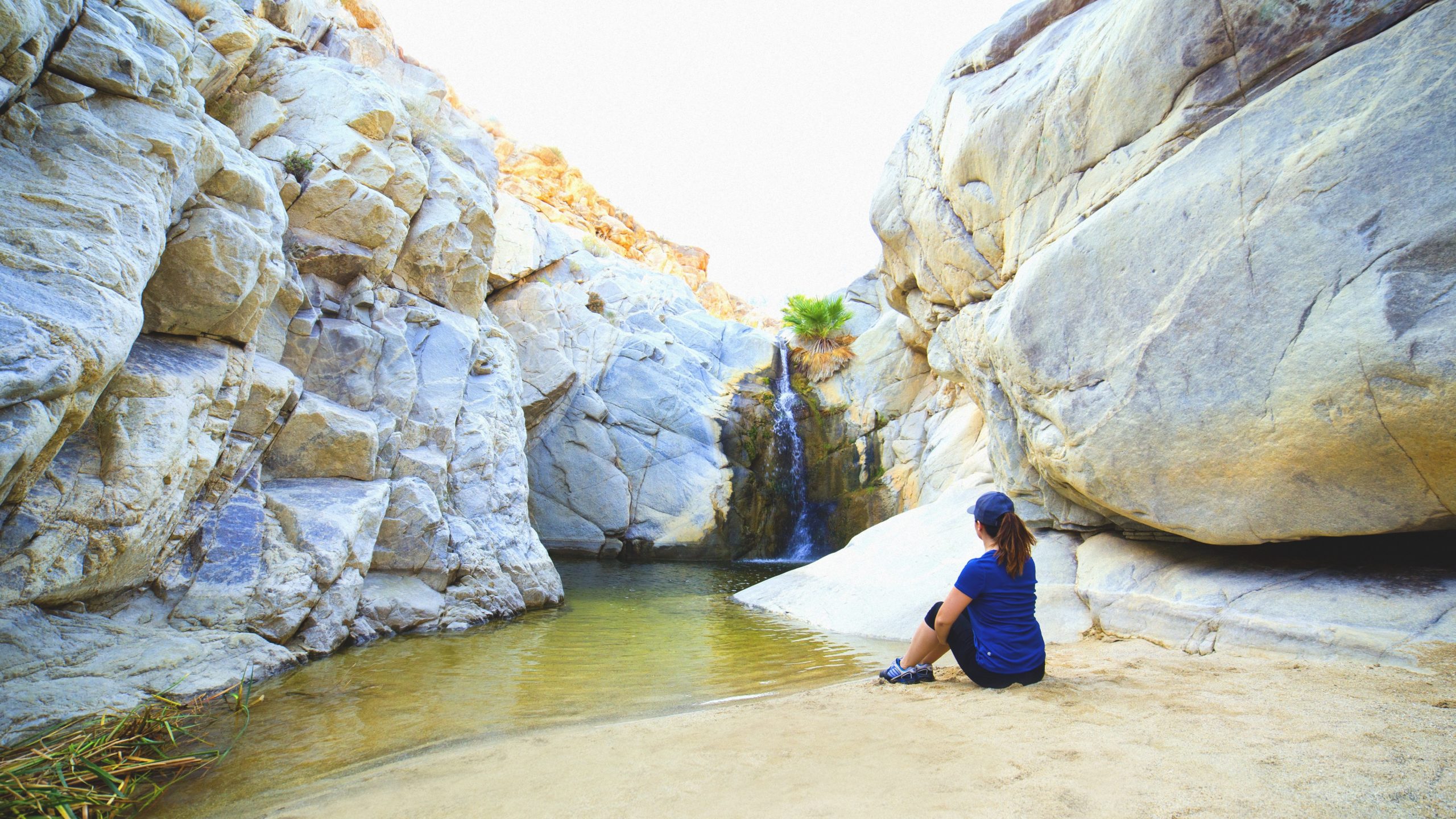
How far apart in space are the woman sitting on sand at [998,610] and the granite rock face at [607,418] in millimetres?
12818

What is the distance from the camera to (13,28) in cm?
396

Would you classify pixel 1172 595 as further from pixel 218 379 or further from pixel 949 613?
pixel 218 379

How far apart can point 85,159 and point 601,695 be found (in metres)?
5.36

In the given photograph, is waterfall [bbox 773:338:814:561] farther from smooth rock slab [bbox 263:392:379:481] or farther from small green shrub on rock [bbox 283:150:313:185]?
small green shrub on rock [bbox 283:150:313:185]

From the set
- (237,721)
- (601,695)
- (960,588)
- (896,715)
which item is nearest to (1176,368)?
(960,588)

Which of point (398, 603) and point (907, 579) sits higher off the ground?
point (907, 579)

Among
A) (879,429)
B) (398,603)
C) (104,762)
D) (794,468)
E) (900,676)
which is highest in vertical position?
(879,429)

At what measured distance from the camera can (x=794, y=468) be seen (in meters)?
19.2

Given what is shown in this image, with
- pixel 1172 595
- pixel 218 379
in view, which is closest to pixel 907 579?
pixel 1172 595

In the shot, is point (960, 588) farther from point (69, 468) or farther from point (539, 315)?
point (539, 315)

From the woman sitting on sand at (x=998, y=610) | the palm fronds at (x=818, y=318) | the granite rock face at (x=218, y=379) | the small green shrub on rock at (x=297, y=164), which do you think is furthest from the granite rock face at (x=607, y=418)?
the woman sitting on sand at (x=998, y=610)

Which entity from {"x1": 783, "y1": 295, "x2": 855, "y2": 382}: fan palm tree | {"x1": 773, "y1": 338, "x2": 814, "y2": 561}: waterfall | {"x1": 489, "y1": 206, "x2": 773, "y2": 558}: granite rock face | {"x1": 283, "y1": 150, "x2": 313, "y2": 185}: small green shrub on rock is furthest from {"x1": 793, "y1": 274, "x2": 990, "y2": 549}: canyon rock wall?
{"x1": 283, "y1": 150, "x2": 313, "y2": 185}: small green shrub on rock

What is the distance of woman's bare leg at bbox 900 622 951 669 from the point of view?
13.9ft

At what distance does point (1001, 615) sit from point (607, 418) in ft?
47.1
